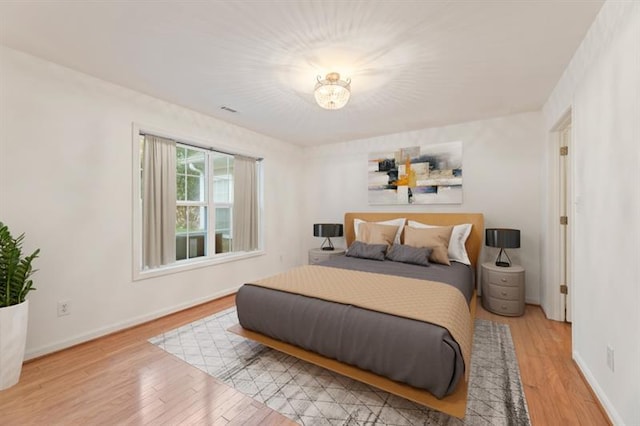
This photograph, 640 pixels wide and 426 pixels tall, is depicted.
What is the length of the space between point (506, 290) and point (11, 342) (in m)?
4.42

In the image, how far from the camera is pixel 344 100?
243 centimetres

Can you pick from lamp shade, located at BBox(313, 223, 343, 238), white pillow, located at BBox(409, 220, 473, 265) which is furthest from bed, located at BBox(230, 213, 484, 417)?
lamp shade, located at BBox(313, 223, 343, 238)

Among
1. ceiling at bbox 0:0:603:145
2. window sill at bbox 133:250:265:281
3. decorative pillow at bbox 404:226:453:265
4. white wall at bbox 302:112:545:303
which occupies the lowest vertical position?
window sill at bbox 133:250:265:281

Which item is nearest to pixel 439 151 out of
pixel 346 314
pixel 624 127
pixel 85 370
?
pixel 624 127

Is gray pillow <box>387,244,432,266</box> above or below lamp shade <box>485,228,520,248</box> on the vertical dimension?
below

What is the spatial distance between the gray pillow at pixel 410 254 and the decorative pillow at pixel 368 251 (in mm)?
105

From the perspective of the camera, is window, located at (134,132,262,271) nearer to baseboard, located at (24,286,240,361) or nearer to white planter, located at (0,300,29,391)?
baseboard, located at (24,286,240,361)

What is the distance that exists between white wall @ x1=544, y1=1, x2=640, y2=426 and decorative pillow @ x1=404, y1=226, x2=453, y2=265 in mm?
1222

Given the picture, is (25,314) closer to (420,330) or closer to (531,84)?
(420,330)

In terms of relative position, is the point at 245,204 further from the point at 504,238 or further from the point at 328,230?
the point at 504,238

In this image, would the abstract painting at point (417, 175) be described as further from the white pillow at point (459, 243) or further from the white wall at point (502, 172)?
the white pillow at point (459, 243)

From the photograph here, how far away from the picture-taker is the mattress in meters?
1.55

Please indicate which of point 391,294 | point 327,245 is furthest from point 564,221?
point 327,245

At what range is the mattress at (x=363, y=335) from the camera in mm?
1549
